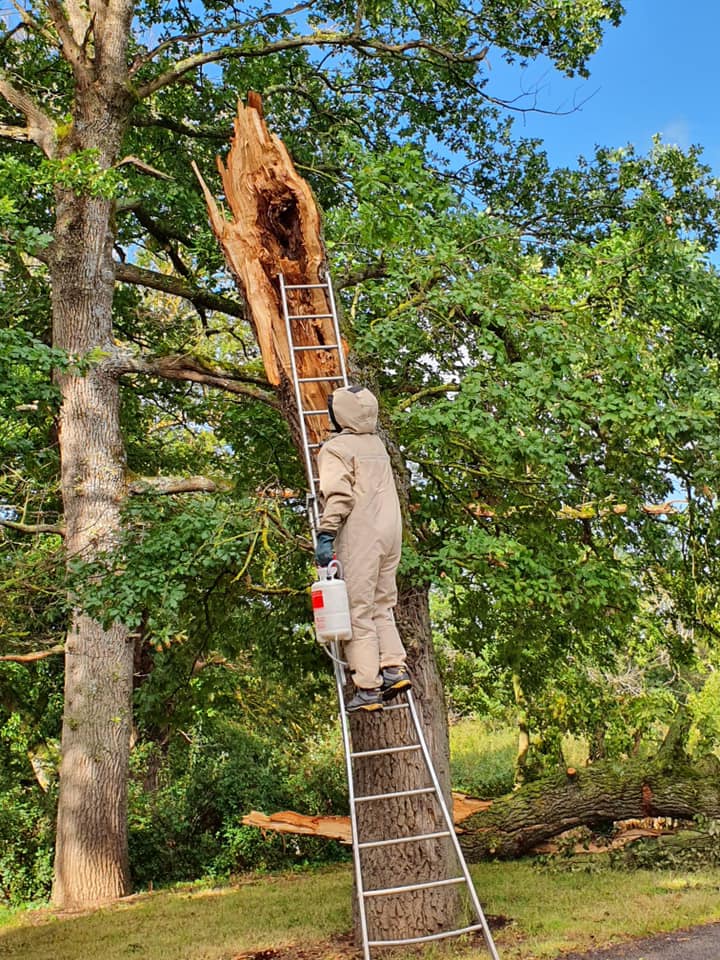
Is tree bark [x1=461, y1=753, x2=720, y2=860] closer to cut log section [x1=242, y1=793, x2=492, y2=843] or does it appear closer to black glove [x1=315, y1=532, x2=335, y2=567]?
cut log section [x1=242, y1=793, x2=492, y2=843]

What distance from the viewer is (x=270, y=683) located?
14188mm

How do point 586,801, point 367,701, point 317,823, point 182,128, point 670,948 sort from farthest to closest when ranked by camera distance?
point 182,128, point 586,801, point 317,823, point 670,948, point 367,701

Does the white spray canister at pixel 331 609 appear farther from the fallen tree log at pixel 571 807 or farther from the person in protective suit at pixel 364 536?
the fallen tree log at pixel 571 807

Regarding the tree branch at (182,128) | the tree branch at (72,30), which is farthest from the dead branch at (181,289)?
the tree branch at (72,30)

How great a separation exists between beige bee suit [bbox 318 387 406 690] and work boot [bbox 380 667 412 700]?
5cm

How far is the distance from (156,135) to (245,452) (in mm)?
5340

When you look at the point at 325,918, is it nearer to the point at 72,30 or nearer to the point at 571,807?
the point at 571,807

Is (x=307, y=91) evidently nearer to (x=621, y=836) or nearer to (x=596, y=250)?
(x=596, y=250)

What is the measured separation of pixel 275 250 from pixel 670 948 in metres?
5.61

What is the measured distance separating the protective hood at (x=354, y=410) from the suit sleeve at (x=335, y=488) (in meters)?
0.23

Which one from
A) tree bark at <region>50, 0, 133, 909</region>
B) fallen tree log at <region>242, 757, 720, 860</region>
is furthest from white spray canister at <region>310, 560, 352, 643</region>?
tree bark at <region>50, 0, 133, 909</region>

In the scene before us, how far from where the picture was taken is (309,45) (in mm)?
12031

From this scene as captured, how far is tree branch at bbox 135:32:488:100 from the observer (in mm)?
11688

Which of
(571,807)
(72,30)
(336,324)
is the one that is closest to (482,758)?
(571,807)
